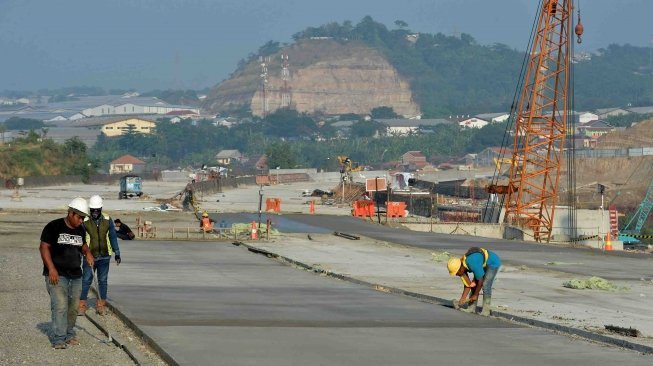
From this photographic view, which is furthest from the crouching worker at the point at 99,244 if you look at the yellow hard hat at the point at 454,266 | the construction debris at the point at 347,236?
the construction debris at the point at 347,236

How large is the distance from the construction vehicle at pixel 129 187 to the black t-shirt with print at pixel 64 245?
3373 inches

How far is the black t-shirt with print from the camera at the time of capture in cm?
1872

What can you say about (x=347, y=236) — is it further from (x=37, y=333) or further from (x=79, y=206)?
(x=79, y=206)

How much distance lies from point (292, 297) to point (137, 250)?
59.7ft

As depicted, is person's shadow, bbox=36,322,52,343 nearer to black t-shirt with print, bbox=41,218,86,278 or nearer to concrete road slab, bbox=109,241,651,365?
concrete road slab, bbox=109,241,651,365

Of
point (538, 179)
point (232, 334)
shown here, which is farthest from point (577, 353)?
point (538, 179)

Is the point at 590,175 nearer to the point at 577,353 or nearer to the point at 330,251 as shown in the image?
the point at 330,251

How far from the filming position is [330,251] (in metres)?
48.2

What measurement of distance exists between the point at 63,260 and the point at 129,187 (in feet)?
287

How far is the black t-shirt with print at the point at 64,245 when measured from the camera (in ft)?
61.4

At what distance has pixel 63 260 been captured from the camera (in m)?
18.9

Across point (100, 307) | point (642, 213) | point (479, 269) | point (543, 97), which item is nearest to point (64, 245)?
point (100, 307)

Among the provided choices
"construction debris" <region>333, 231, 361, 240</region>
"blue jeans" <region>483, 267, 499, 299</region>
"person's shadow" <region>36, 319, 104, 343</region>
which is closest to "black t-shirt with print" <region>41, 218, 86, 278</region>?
"person's shadow" <region>36, 319, 104, 343</region>

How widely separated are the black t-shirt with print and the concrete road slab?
1.55 m
